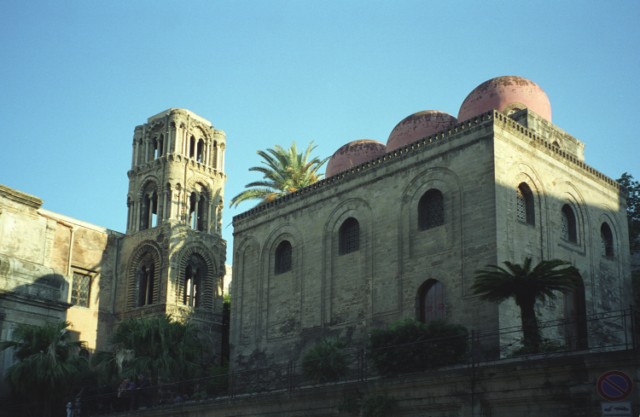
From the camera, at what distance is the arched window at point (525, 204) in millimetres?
25609

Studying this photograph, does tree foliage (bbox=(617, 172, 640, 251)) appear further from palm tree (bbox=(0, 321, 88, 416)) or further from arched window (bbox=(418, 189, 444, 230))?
palm tree (bbox=(0, 321, 88, 416))

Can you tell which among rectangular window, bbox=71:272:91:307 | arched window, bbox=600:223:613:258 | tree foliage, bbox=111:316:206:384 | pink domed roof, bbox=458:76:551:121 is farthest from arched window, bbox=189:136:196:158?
arched window, bbox=600:223:613:258

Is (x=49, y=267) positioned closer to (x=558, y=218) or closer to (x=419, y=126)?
(x=419, y=126)

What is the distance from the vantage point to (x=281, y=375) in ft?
95.2

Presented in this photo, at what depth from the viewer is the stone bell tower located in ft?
131

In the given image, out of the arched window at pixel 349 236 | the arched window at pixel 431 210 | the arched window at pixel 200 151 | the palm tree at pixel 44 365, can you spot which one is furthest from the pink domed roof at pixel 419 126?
the arched window at pixel 200 151

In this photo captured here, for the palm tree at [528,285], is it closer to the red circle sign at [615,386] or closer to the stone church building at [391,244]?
the stone church building at [391,244]

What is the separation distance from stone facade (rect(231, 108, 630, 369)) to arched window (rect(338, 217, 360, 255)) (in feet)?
0.17

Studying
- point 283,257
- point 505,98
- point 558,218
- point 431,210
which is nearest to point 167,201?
point 283,257

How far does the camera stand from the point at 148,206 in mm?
43438

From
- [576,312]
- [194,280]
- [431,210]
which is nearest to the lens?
[576,312]

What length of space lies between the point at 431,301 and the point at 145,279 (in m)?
20.2

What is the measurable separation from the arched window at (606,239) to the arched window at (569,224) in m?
2.21

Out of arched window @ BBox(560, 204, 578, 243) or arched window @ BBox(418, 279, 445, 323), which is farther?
arched window @ BBox(560, 204, 578, 243)
